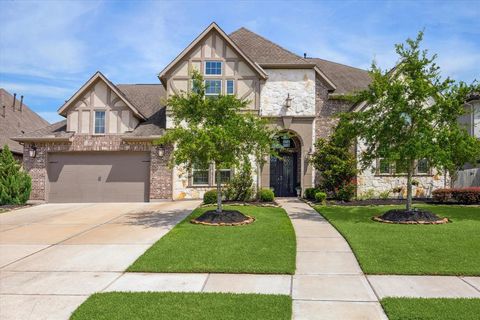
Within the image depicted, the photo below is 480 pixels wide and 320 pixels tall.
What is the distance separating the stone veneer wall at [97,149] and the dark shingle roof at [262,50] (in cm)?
683

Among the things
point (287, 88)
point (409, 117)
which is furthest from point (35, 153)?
point (409, 117)

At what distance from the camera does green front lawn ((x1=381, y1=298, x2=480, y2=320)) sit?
468 cm

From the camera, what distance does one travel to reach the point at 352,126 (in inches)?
508

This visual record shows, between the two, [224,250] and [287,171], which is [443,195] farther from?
[224,250]

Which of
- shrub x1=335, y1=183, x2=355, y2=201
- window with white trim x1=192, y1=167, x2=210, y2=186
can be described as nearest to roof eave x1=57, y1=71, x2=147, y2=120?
window with white trim x1=192, y1=167, x2=210, y2=186

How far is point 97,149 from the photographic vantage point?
1873 centimetres

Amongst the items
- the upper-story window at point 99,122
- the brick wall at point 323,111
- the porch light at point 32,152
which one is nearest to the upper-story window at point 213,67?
the brick wall at point 323,111

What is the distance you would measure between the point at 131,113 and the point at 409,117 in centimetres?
1315

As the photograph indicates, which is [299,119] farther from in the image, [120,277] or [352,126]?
[120,277]

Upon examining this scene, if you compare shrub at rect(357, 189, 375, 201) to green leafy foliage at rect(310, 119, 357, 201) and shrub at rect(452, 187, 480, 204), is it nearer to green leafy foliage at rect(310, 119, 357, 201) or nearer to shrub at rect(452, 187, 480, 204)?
green leafy foliage at rect(310, 119, 357, 201)

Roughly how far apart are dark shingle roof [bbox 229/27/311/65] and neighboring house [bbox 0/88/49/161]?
55.7 ft

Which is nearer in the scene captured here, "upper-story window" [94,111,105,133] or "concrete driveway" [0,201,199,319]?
"concrete driveway" [0,201,199,319]

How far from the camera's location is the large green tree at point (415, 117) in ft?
38.0

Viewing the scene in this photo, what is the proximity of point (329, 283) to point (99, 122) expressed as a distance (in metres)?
16.1
